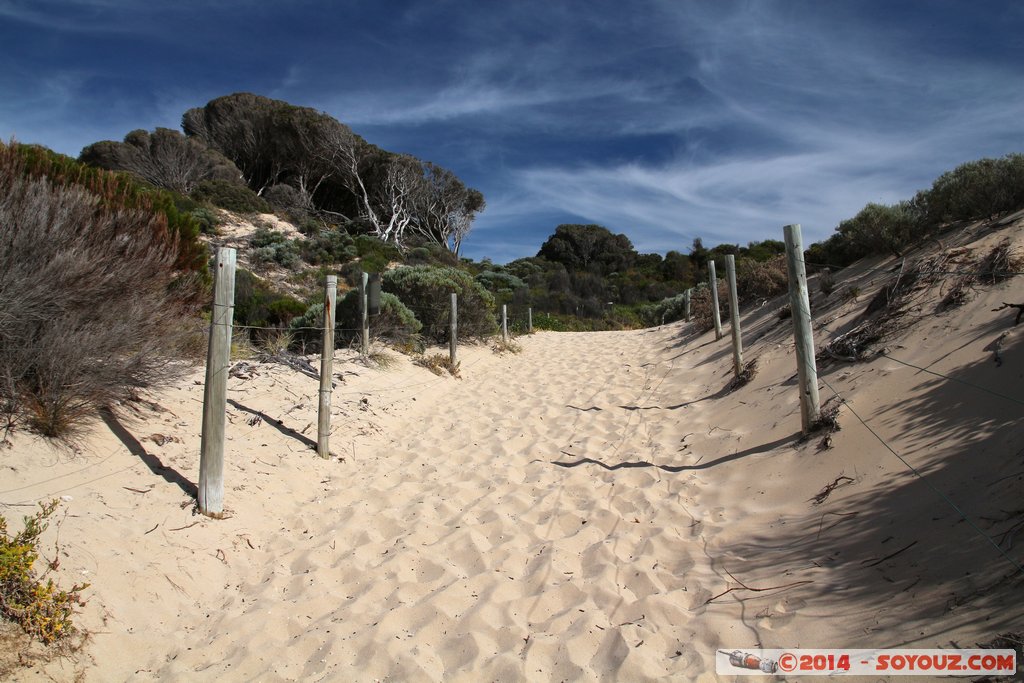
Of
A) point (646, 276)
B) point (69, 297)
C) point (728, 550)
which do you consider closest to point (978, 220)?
point (728, 550)

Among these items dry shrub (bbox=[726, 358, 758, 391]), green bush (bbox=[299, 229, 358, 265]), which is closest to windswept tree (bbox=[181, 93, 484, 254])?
green bush (bbox=[299, 229, 358, 265])

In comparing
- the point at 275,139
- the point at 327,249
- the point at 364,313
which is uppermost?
the point at 275,139

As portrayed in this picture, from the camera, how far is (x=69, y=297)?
4.40 meters

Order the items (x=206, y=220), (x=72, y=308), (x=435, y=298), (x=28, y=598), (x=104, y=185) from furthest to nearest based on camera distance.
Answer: (x=206, y=220) → (x=435, y=298) → (x=104, y=185) → (x=72, y=308) → (x=28, y=598)

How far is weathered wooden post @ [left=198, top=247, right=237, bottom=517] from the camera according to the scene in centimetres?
384

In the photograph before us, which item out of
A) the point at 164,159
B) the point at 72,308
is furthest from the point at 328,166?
the point at 72,308

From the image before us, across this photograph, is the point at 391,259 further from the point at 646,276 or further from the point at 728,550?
the point at 728,550

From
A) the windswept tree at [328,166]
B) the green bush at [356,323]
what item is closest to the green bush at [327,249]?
the windswept tree at [328,166]

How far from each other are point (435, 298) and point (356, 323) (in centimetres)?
259

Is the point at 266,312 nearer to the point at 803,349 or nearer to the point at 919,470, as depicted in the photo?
the point at 803,349

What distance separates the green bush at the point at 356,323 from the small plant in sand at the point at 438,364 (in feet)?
1.84

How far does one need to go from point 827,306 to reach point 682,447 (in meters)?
4.50

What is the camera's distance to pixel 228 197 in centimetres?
2605

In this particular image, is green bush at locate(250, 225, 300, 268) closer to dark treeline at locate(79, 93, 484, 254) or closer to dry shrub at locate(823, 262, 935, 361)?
dark treeline at locate(79, 93, 484, 254)
